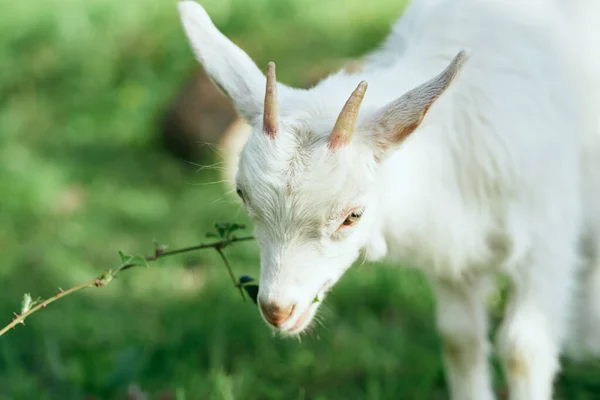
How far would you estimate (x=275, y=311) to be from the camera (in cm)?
243

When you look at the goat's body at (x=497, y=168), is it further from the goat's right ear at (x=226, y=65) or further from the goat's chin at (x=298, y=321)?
the goat's chin at (x=298, y=321)

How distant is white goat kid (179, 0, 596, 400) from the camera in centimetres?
247

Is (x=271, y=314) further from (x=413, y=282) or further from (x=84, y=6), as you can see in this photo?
(x=84, y=6)

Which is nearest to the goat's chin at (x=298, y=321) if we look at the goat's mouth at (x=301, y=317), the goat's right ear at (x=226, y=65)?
the goat's mouth at (x=301, y=317)

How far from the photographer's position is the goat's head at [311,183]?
244 cm

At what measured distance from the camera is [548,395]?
10.8ft

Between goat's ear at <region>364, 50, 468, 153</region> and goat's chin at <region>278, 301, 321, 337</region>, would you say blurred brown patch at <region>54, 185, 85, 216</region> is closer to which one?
goat's chin at <region>278, 301, 321, 337</region>

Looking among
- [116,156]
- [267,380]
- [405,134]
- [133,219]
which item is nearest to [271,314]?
[405,134]

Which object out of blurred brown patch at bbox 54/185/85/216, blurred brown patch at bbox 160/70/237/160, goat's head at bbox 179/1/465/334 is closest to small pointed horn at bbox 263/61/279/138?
goat's head at bbox 179/1/465/334

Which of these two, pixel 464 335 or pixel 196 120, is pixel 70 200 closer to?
pixel 196 120

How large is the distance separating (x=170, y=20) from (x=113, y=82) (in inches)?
29.3

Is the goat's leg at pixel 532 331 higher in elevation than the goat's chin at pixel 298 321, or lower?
lower

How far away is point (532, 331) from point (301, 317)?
108cm

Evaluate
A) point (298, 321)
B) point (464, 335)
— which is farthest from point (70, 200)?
point (298, 321)
